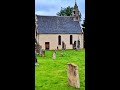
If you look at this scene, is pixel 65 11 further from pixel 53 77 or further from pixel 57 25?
pixel 53 77

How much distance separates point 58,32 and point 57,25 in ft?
5.18

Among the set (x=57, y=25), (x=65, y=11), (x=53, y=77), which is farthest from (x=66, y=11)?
A: (x=53, y=77)

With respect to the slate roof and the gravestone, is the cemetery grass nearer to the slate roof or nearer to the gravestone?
the gravestone

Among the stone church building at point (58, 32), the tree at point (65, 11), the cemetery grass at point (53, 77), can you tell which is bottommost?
the cemetery grass at point (53, 77)

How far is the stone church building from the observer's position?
49.2m

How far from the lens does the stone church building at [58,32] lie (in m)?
49.2

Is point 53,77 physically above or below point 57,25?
below

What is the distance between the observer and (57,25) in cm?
5144

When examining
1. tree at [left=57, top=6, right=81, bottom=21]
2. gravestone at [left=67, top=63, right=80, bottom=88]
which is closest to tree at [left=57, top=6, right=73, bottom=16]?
tree at [left=57, top=6, right=81, bottom=21]

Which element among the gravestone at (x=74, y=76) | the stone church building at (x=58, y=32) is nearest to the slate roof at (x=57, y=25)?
the stone church building at (x=58, y=32)

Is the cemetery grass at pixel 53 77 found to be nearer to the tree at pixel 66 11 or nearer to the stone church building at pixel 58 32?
the stone church building at pixel 58 32

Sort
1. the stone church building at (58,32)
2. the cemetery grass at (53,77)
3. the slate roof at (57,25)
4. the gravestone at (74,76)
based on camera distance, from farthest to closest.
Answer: the slate roof at (57,25), the stone church building at (58,32), the cemetery grass at (53,77), the gravestone at (74,76)
